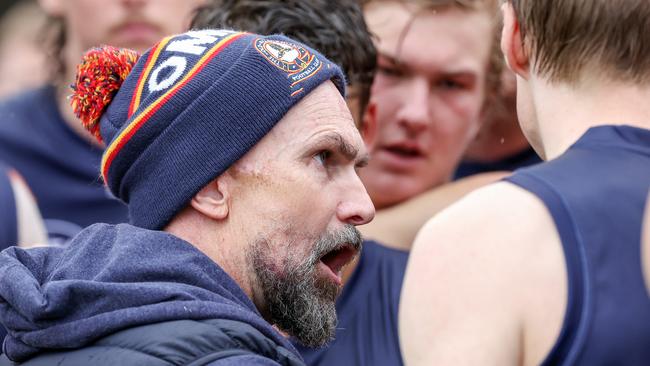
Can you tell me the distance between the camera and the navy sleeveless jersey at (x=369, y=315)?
2.94 metres

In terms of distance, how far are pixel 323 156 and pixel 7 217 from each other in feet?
4.57

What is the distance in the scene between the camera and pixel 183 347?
6.51 ft

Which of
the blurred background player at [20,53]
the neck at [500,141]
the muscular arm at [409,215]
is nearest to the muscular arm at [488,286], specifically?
the muscular arm at [409,215]

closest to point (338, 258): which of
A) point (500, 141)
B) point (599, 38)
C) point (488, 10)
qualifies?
point (599, 38)

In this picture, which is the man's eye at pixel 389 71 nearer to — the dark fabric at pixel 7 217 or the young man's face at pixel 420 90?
the young man's face at pixel 420 90

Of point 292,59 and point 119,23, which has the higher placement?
point 292,59

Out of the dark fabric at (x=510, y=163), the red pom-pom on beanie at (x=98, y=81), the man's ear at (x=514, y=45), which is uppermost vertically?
the man's ear at (x=514, y=45)

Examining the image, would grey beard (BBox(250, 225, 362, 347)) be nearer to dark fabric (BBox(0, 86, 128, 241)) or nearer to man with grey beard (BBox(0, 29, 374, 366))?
man with grey beard (BBox(0, 29, 374, 366))

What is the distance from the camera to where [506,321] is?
2084 millimetres

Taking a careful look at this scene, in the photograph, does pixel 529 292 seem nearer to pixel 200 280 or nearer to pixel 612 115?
pixel 612 115

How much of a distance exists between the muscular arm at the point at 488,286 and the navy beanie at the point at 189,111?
46 centimetres

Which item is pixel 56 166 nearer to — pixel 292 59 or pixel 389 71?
pixel 389 71

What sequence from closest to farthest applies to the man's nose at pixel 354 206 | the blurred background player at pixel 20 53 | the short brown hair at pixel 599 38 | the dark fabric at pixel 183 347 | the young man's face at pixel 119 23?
the dark fabric at pixel 183 347
the short brown hair at pixel 599 38
the man's nose at pixel 354 206
the young man's face at pixel 119 23
the blurred background player at pixel 20 53

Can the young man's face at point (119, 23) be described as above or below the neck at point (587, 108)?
below
